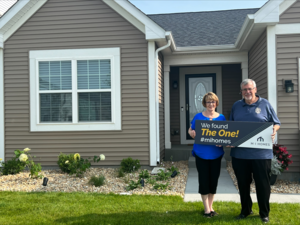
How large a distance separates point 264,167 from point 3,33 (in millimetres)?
6176

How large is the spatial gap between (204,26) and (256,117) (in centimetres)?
647

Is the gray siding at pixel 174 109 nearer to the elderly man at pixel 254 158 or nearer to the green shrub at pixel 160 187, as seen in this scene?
the green shrub at pixel 160 187

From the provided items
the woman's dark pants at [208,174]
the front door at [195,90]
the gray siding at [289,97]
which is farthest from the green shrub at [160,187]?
the front door at [195,90]

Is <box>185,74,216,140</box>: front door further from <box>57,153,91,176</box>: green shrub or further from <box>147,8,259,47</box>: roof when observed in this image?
<box>57,153,91,176</box>: green shrub

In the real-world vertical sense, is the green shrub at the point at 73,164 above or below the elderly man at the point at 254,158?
below

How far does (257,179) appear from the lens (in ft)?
9.91

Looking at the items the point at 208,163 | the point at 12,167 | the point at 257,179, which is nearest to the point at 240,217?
the point at 257,179

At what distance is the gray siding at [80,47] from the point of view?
19.9 ft

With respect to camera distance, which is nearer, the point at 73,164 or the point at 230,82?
the point at 73,164

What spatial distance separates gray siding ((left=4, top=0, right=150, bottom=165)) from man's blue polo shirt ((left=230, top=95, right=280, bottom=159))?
3133 millimetres

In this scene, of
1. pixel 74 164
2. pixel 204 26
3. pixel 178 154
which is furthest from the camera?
pixel 204 26

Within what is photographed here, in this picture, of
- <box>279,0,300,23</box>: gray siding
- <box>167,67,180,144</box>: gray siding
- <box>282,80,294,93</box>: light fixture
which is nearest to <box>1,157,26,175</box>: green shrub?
<box>167,67,180,144</box>: gray siding

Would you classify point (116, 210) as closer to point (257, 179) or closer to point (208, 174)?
point (208, 174)

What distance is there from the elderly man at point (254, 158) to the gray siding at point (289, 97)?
92.3 inches
